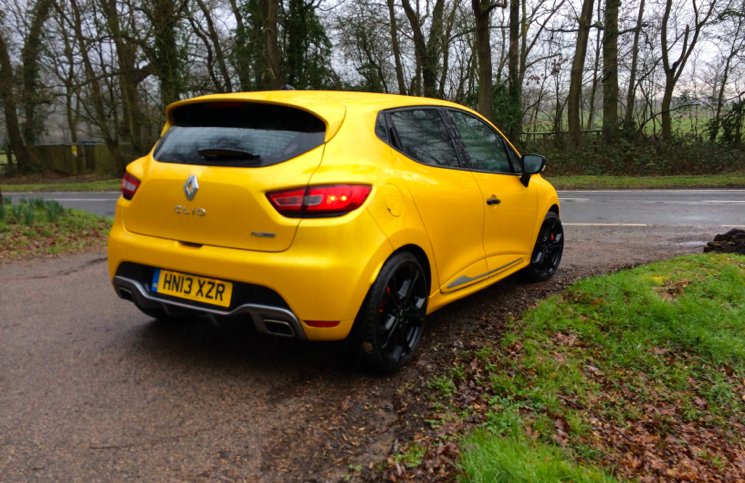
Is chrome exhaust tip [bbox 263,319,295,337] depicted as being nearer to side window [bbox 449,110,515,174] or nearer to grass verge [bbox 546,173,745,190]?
side window [bbox 449,110,515,174]

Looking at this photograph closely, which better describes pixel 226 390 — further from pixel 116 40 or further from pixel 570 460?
pixel 116 40

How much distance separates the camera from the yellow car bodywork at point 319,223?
3.04 m

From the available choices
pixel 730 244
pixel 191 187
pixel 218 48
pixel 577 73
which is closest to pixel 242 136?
pixel 191 187

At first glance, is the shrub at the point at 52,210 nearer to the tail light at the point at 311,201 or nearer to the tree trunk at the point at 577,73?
the tail light at the point at 311,201

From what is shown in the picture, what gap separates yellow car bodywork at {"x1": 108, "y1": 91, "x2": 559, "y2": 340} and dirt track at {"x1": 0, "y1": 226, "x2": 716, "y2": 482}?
44cm

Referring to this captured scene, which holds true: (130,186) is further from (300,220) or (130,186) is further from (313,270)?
(313,270)

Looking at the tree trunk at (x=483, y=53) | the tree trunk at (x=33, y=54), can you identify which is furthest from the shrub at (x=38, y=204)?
the tree trunk at (x=33, y=54)

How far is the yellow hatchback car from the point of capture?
3055 mm

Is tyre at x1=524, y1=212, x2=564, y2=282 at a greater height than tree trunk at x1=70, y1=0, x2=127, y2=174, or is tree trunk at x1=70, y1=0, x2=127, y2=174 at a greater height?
tree trunk at x1=70, y1=0, x2=127, y2=174

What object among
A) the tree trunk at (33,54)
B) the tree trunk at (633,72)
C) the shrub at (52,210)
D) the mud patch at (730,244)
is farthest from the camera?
the tree trunk at (633,72)

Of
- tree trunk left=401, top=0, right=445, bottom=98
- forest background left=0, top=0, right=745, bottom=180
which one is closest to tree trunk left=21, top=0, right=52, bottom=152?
forest background left=0, top=0, right=745, bottom=180

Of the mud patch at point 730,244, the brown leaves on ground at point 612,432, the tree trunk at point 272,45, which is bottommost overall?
the brown leaves on ground at point 612,432

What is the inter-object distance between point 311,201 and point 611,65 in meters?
21.5

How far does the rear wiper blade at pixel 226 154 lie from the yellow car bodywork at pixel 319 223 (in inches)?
3.2
